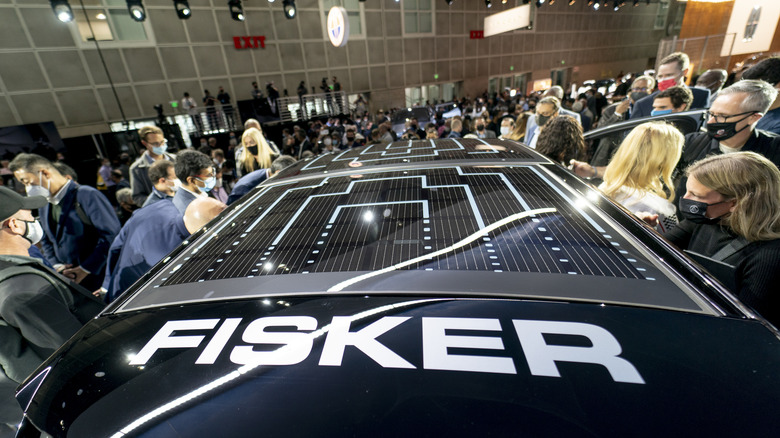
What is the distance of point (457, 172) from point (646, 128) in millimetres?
1689

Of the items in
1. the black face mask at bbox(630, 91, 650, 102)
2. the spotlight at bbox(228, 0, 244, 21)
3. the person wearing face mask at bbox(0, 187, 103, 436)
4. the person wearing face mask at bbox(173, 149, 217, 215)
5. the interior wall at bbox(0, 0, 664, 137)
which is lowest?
the person wearing face mask at bbox(0, 187, 103, 436)

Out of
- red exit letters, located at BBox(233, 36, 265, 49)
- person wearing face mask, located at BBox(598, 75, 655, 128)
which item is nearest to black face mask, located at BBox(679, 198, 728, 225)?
person wearing face mask, located at BBox(598, 75, 655, 128)

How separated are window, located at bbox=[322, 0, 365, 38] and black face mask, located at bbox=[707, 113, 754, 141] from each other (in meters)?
18.0

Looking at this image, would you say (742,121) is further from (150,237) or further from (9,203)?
(9,203)

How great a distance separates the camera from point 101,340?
88 cm

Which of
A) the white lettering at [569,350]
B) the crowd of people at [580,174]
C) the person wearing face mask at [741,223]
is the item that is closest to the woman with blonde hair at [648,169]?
the crowd of people at [580,174]

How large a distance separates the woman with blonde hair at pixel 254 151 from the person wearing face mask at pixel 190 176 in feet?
6.67

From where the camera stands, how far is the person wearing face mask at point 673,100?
366 centimetres

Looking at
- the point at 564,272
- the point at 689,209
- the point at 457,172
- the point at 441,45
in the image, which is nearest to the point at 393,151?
the point at 457,172

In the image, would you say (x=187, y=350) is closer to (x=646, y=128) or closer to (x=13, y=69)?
(x=646, y=128)

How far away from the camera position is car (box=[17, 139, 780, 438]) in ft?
1.95

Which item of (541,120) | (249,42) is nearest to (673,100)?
(541,120)

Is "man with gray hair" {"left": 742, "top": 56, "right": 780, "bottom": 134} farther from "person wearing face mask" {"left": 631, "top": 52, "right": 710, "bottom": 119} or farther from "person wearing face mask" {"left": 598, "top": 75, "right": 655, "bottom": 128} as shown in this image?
"person wearing face mask" {"left": 598, "top": 75, "right": 655, "bottom": 128}

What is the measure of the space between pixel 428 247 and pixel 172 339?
2.65 feet
